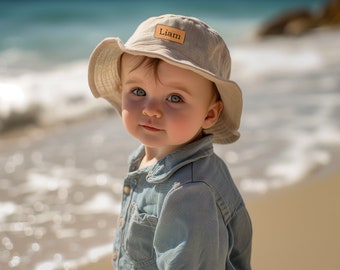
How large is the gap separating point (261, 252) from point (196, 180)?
103 centimetres

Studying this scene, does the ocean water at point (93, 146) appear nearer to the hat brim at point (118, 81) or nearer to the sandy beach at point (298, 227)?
the sandy beach at point (298, 227)

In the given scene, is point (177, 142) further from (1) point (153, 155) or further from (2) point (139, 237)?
(2) point (139, 237)

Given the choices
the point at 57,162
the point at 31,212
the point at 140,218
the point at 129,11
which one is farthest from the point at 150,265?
the point at 129,11

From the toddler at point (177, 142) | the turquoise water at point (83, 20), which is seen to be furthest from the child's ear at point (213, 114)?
the turquoise water at point (83, 20)

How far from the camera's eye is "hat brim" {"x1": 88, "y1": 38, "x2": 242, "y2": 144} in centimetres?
179

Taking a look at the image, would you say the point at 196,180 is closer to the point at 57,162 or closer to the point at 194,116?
the point at 194,116

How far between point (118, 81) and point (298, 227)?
1.28 metres

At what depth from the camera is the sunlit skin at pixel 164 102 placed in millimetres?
1854

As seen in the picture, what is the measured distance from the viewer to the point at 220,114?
2.05 metres

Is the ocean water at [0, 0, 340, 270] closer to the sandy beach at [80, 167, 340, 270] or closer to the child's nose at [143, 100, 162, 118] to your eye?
the sandy beach at [80, 167, 340, 270]

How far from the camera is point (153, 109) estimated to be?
1873mm

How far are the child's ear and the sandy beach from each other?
2.93ft

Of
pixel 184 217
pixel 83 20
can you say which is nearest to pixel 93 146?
pixel 184 217

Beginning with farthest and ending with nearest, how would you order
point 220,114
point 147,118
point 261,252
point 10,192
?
point 10,192 < point 261,252 < point 220,114 < point 147,118
